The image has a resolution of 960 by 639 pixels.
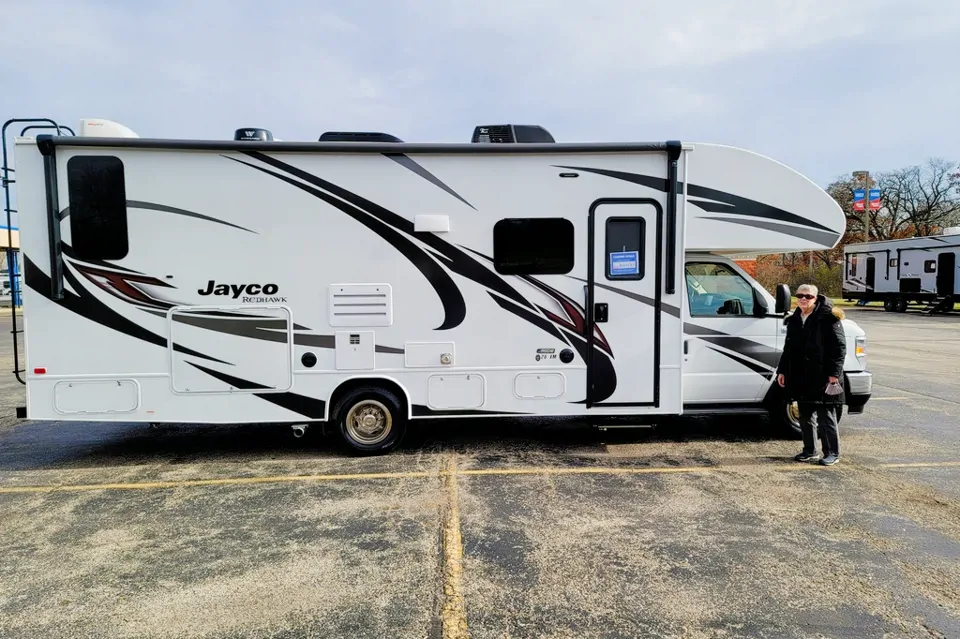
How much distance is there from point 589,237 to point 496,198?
0.95 metres

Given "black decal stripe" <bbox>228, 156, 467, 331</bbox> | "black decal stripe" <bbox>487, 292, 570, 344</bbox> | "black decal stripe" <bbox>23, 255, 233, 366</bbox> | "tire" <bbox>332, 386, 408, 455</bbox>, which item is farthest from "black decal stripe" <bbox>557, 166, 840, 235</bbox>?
"black decal stripe" <bbox>23, 255, 233, 366</bbox>

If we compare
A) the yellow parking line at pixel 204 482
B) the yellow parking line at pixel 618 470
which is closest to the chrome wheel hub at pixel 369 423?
the yellow parking line at pixel 204 482

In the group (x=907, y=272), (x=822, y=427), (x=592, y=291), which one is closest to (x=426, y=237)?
(x=592, y=291)

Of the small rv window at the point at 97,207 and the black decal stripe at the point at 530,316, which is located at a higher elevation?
the small rv window at the point at 97,207

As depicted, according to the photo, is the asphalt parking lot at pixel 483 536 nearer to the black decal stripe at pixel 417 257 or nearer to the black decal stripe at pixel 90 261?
the black decal stripe at pixel 417 257

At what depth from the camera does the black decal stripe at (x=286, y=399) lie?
547 centimetres

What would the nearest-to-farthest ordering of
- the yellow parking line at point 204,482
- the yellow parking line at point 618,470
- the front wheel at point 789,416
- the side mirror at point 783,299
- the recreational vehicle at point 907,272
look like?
the yellow parking line at point 204,482, the yellow parking line at point 618,470, the side mirror at point 783,299, the front wheel at point 789,416, the recreational vehicle at point 907,272

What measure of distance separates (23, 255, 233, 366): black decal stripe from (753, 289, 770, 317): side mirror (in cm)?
557

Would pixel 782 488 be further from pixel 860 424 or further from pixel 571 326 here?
pixel 860 424

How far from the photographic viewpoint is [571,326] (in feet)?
18.7

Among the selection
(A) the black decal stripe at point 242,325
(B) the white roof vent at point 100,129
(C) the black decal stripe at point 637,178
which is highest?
(B) the white roof vent at point 100,129

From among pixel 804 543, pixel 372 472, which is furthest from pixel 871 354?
pixel 372 472

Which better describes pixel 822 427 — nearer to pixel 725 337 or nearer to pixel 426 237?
pixel 725 337

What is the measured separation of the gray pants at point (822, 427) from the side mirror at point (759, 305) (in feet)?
3.48
